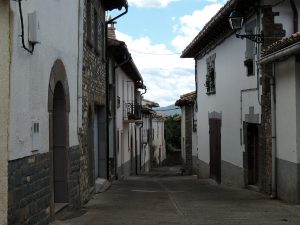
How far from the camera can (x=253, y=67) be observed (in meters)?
15.2

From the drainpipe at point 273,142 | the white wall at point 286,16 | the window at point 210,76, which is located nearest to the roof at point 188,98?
the window at point 210,76

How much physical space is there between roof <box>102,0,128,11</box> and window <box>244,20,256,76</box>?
149 inches

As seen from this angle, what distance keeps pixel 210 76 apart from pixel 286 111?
1009 cm

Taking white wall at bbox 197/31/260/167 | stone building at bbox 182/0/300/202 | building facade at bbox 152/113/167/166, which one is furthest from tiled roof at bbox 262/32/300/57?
building facade at bbox 152/113/167/166

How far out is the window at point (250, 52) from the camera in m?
15.0

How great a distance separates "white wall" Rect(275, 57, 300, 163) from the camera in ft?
37.8

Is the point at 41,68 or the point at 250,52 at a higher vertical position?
the point at 250,52

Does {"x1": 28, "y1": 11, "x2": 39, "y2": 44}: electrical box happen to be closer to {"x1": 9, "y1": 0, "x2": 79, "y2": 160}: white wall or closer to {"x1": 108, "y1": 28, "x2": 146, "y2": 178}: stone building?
{"x1": 9, "y1": 0, "x2": 79, "y2": 160}: white wall

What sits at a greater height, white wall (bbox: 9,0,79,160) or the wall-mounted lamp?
the wall-mounted lamp

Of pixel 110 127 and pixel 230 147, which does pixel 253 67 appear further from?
pixel 110 127

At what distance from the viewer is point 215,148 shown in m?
21.4

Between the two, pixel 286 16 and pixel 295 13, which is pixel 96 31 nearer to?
pixel 286 16

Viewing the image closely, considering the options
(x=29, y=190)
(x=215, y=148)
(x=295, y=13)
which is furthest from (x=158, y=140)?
(x=29, y=190)

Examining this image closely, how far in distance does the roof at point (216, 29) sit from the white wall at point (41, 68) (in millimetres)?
5647
